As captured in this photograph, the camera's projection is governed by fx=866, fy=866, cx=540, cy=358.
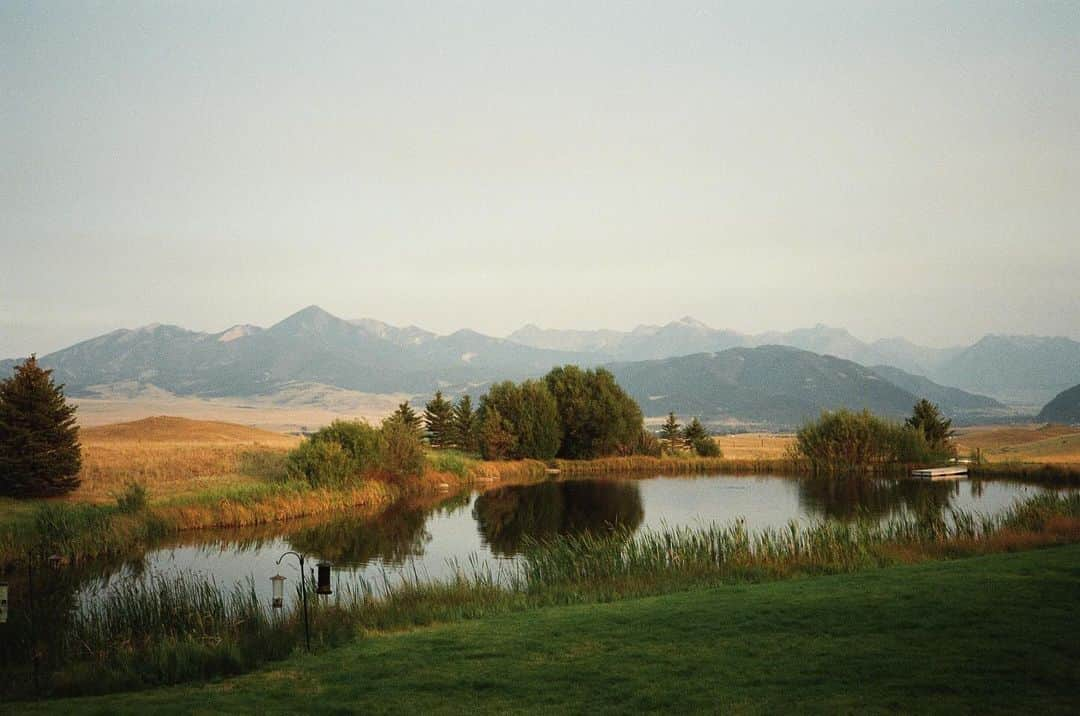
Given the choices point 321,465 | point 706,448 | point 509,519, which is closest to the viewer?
point 509,519

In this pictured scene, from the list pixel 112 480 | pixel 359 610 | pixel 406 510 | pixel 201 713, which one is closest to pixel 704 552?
pixel 359 610

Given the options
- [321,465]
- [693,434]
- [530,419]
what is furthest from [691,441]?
[321,465]

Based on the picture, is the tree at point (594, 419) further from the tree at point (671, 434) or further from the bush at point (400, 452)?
the bush at point (400, 452)

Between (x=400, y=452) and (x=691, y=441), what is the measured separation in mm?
28282

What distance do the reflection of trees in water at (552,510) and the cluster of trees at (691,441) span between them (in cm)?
1622

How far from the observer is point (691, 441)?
65625 millimetres

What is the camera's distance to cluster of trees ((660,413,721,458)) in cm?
6278

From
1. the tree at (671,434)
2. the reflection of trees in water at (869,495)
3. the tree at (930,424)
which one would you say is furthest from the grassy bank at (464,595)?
the tree at (671,434)

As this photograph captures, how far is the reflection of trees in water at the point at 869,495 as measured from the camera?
107 feet

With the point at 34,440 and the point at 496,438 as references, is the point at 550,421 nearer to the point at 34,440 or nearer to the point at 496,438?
the point at 496,438

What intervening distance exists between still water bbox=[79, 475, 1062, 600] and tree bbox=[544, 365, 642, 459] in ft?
34.2

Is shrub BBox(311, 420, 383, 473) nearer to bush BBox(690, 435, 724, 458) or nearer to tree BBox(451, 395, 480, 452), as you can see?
tree BBox(451, 395, 480, 452)

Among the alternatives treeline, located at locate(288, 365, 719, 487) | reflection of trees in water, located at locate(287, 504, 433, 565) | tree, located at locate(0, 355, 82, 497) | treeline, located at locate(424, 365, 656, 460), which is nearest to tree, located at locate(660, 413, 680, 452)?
treeline, located at locate(288, 365, 719, 487)

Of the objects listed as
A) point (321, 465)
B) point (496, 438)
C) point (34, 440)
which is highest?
Result: point (34, 440)
